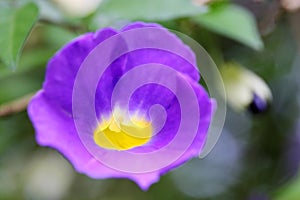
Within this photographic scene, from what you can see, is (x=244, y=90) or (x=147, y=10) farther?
(x=244, y=90)

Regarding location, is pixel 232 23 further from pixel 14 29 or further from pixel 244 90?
pixel 14 29

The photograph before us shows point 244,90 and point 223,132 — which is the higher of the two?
point 244,90

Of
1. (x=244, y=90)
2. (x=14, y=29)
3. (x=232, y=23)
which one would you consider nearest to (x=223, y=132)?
(x=244, y=90)

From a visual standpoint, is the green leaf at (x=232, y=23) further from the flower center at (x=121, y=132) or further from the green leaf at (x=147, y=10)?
the flower center at (x=121, y=132)

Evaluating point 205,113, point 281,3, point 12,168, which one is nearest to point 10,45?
point 205,113

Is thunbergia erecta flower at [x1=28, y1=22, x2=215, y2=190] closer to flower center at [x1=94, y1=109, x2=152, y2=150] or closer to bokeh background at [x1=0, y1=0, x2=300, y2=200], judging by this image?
flower center at [x1=94, y1=109, x2=152, y2=150]

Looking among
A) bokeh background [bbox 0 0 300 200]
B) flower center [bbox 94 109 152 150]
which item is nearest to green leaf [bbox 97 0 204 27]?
bokeh background [bbox 0 0 300 200]
